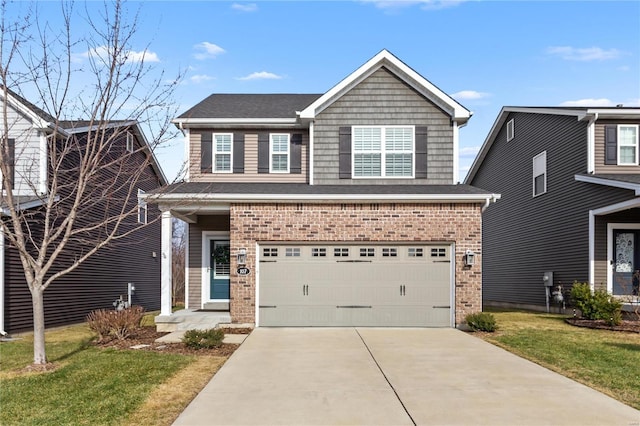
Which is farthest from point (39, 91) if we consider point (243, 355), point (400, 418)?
point (400, 418)

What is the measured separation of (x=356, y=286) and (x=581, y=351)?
5.77 meters

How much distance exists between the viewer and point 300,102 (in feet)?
60.3

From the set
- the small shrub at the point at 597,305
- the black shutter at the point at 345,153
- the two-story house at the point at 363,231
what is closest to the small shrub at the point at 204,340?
the two-story house at the point at 363,231

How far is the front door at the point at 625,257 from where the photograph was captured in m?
16.4

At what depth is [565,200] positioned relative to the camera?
18.0m

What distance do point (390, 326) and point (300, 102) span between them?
8270 mm

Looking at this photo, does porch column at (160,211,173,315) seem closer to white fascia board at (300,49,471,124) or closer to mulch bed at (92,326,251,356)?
mulch bed at (92,326,251,356)

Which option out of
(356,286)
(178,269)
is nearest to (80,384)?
(356,286)

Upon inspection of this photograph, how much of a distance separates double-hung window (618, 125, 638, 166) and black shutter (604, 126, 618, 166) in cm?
18

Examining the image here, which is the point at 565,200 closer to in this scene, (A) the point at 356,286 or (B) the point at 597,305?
(B) the point at 597,305

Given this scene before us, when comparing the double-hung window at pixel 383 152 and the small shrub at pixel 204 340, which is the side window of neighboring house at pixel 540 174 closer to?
the double-hung window at pixel 383 152

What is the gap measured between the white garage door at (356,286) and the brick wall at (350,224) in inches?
12.7

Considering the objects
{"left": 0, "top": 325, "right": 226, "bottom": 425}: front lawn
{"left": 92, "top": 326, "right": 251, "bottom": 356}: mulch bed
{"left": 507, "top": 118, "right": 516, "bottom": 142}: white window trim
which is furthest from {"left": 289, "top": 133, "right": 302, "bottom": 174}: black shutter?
{"left": 507, "top": 118, "right": 516, "bottom": 142}: white window trim

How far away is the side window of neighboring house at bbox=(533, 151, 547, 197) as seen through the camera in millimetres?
19391
